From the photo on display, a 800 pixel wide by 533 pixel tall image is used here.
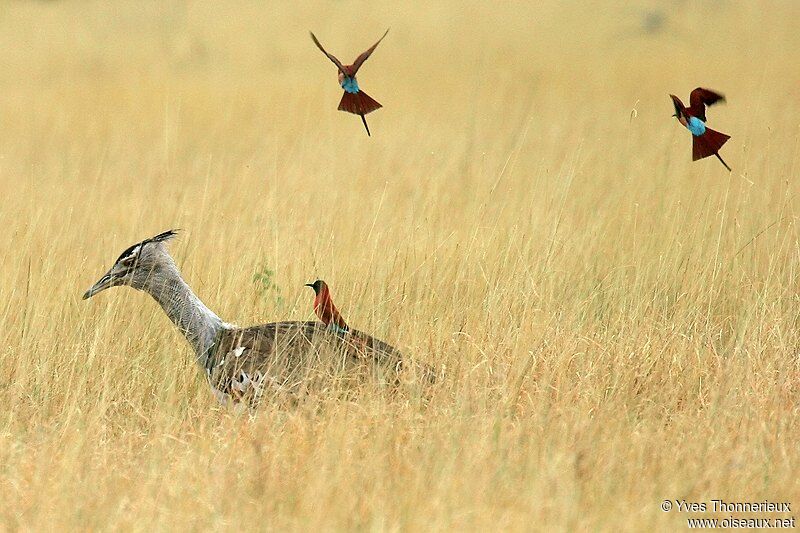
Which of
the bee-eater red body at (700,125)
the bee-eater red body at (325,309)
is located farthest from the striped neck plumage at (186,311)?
the bee-eater red body at (700,125)

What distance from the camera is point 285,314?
5.84m

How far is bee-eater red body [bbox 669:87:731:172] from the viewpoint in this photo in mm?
4414

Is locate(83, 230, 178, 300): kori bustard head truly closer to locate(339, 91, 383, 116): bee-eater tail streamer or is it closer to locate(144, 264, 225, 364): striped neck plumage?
locate(144, 264, 225, 364): striped neck plumage

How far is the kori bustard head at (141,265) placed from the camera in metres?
5.29

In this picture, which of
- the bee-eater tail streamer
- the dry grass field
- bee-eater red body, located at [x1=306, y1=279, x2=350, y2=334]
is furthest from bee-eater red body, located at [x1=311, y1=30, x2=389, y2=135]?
the dry grass field

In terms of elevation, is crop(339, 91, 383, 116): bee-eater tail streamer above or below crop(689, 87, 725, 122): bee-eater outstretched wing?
below

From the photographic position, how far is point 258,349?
15.7ft

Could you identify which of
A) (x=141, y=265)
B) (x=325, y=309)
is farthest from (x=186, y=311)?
(x=325, y=309)

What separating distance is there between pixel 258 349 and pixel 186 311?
1.82ft

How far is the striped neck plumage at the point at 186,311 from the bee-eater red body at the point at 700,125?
2122 millimetres

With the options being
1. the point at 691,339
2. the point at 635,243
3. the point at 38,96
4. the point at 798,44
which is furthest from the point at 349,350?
the point at 798,44

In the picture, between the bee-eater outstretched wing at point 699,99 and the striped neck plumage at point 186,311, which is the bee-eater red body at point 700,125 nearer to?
the bee-eater outstretched wing at point 699,99

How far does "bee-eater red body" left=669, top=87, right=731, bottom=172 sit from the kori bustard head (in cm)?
223

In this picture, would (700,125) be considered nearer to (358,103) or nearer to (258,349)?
(358,103)
